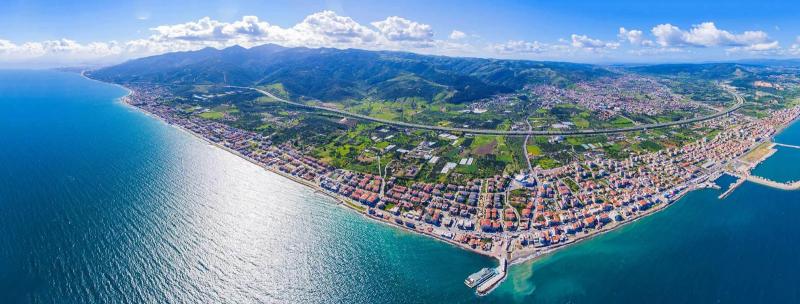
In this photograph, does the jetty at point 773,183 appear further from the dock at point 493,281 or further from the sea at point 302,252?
the dock at point 493,281

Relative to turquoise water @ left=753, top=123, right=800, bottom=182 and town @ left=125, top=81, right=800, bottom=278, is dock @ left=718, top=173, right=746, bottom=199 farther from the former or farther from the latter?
turquoise water @ left=753, top=123, right=800, bottom=182

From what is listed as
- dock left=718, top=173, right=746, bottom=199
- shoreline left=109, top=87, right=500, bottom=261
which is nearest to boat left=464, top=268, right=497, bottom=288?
shoreline left=109, top=87, right=500, bottom=261

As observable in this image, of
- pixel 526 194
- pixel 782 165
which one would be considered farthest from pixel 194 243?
pixel 782 165

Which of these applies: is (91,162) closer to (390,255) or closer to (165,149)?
(165,149)

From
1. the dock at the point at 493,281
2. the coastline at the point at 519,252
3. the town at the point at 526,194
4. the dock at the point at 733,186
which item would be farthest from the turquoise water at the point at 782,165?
the dock at the point at 493,281

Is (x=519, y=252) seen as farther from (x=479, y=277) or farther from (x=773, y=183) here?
(x=773, y=183)

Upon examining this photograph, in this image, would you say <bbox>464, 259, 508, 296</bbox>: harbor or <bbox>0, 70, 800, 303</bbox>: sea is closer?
<bbox>0, 70, 800, 303</bbox>: sea
